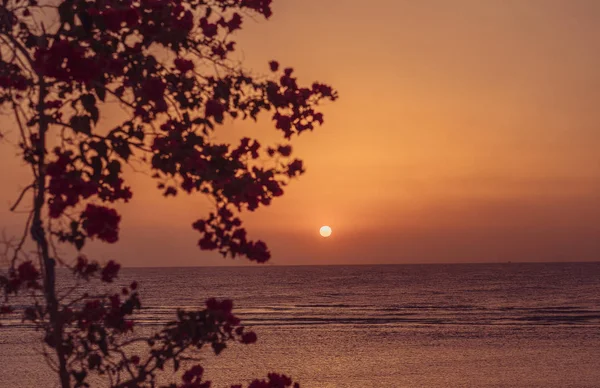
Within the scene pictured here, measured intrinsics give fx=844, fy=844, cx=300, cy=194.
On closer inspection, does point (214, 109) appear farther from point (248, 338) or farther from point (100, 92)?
point (248, 338)

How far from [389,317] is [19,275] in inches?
1556

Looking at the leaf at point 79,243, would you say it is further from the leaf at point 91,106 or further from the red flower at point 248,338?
the red flower at point 248,338

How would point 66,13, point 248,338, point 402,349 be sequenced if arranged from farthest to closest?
point 402,349, point 248,338, point 66,13


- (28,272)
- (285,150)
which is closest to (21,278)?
(28,272)

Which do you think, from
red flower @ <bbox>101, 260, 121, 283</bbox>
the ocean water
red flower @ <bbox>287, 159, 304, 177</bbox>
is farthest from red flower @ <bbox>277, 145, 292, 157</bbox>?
the ocean water

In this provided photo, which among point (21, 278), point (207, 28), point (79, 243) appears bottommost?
point (21, 278)

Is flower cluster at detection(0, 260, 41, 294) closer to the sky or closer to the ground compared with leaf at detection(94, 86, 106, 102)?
closer to the ground

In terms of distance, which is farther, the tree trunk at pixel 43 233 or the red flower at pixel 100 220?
the tree trunk at pixel 43 233

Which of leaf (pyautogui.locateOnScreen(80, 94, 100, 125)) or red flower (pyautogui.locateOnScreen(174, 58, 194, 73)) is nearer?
leaf (pyautogui.locateOnScreen(80, 94, 100, 125))

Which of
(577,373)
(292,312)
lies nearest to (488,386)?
(577,373)

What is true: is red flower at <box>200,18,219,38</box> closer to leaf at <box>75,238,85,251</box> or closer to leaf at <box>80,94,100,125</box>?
leaf at <box>80,94,100,125</box>

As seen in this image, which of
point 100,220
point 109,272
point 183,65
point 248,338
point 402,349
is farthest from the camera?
point 402,349

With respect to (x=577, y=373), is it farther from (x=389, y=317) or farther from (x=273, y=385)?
(x=389, y=317)

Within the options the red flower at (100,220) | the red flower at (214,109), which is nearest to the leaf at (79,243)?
the red flower at (100,220)
